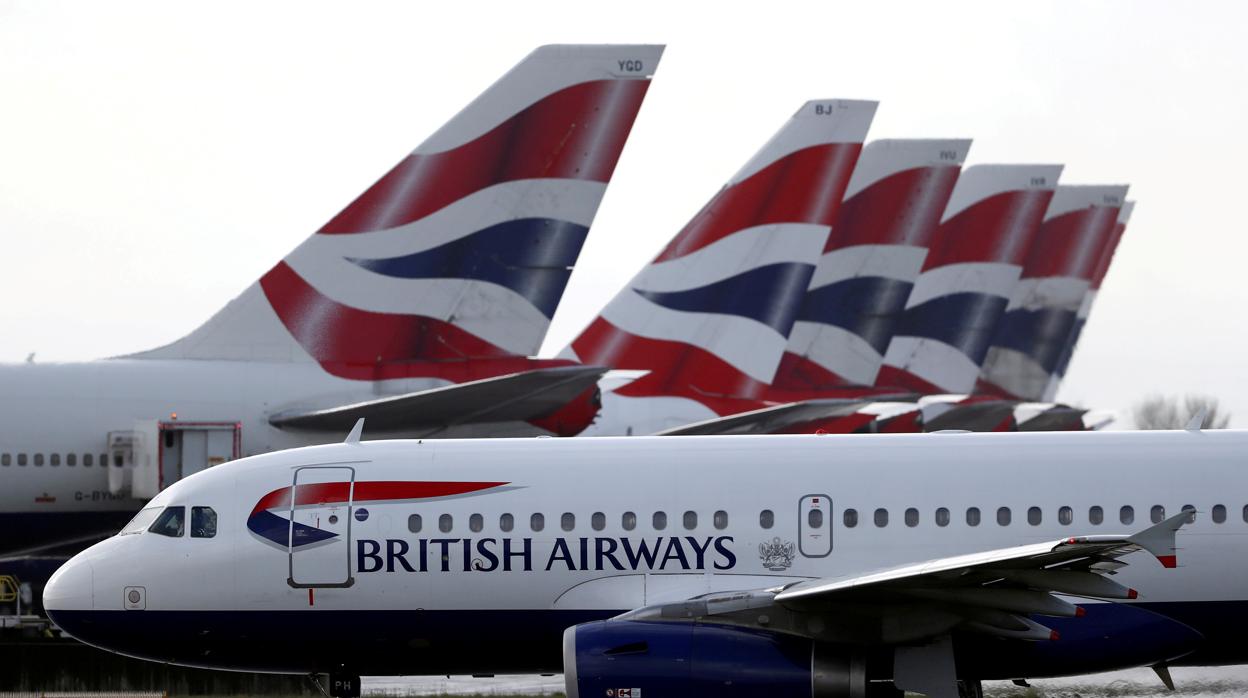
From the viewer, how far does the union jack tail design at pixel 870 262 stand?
127 ft

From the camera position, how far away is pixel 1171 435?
16297 millimetres

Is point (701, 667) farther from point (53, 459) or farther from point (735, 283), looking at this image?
point (735, 283)

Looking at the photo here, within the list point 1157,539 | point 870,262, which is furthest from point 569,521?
point 870,262

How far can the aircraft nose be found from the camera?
1634cm

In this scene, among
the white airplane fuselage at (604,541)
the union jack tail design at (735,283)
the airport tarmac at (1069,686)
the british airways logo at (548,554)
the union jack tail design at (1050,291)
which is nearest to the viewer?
the white airplane fuselage at (604,541)

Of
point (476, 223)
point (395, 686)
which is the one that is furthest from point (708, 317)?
point (395, 686)

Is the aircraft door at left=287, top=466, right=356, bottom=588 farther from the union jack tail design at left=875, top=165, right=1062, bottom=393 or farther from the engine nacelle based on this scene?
the union jack tail design at left=875, top=165, right=1062, bottom=393

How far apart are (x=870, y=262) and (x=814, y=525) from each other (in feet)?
81.6

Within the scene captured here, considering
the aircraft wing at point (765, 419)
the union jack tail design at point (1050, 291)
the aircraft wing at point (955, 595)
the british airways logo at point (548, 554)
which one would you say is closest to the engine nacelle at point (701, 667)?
the aircraft wing at point (955, 595)

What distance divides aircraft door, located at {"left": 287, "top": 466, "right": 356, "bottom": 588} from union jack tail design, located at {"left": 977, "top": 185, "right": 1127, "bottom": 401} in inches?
1431

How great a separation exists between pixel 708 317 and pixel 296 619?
51.7ft

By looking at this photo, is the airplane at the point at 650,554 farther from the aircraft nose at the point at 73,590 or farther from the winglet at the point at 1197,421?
the winglet at the point at 1197,421

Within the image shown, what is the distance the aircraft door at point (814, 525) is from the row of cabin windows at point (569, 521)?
12.4 inches

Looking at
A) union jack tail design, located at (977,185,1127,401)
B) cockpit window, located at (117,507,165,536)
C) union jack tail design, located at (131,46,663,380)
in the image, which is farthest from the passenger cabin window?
union jack tail design, located at (977,185,1127,401)
